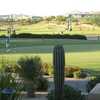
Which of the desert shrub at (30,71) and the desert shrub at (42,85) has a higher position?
the desert shrub at (30,71)

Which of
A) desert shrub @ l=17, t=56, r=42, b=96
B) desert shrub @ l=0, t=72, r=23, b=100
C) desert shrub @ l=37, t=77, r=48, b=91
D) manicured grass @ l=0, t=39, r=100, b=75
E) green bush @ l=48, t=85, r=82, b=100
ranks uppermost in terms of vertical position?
desert shrub @ l=0, t=72, r=23, b=100

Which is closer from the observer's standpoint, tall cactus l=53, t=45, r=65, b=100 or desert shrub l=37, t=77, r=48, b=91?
tall cactus l=53, t=45, r=65, b=100

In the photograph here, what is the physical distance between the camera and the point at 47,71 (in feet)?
48.7

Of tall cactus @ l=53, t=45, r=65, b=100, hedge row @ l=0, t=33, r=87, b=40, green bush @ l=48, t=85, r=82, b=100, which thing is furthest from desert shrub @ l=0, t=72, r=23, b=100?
hedge row @ l=0, t=33, r=87, b=40

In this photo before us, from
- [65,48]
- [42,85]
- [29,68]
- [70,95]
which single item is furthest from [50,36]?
[70,95]

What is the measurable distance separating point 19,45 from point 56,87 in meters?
19.4

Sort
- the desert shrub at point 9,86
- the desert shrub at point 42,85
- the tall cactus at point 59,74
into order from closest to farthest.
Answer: the desert shrub at point 9,86 → the tall cactus at point 59,74 → the desert shrub at point 42,85

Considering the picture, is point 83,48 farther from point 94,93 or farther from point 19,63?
point 94,93

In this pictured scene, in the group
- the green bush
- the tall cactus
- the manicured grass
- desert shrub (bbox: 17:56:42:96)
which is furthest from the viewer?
the manicured grass

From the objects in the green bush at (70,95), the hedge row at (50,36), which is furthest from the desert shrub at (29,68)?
the hedge row at (50,36)

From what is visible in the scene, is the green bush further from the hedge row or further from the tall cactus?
the hedge row

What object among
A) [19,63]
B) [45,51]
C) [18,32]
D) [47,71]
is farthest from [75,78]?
[18,32]

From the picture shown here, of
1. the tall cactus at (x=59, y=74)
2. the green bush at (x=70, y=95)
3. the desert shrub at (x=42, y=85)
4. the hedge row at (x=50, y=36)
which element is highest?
the tall cactus at (x=59, y=74)

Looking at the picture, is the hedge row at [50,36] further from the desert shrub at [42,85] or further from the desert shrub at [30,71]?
the desert shrub at [30,71]
